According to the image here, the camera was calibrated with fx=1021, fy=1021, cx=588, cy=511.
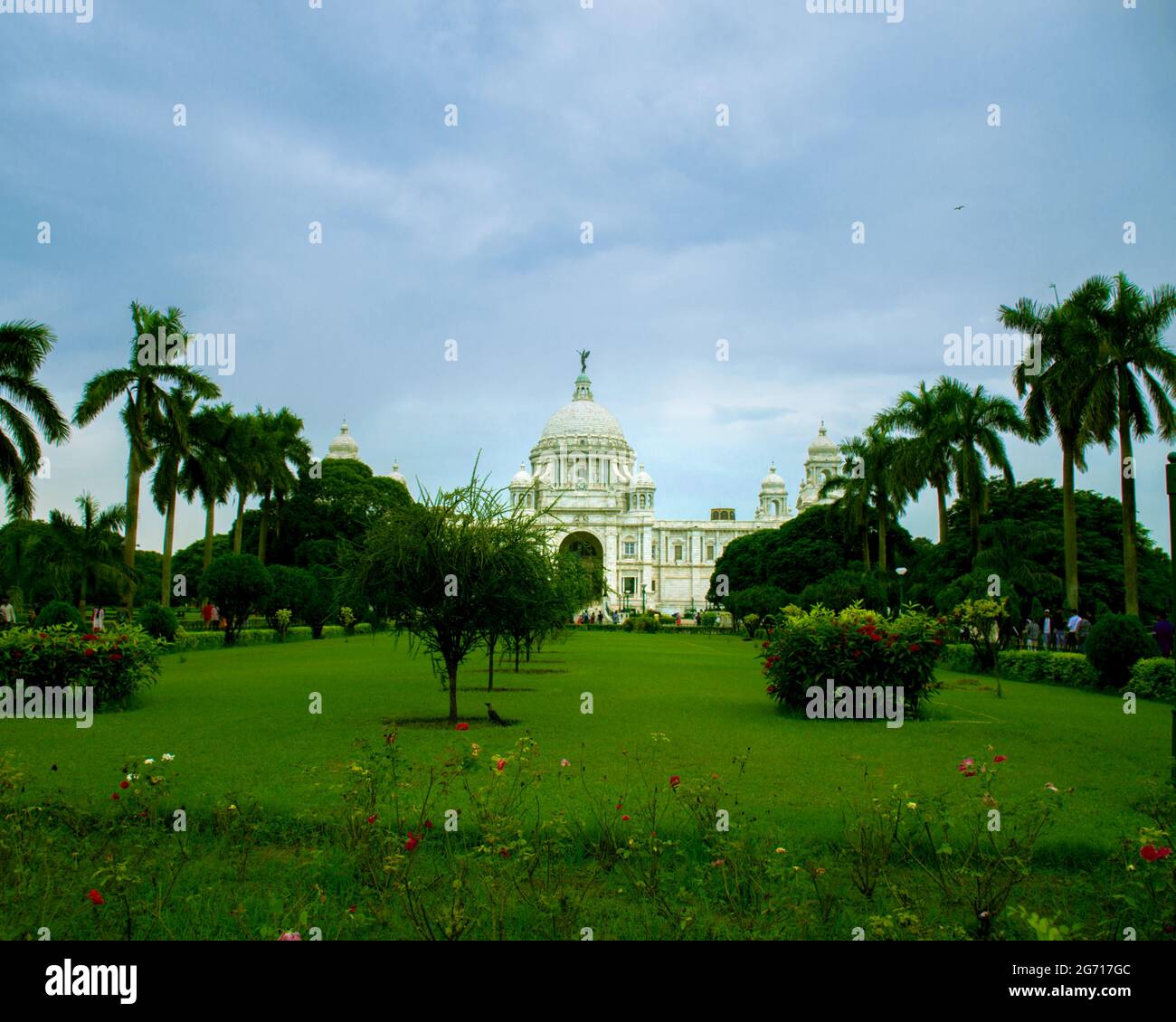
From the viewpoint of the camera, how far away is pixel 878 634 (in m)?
13.9

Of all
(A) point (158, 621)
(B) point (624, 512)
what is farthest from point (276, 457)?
(B) point (624, 512)

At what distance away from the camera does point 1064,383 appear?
24.4m

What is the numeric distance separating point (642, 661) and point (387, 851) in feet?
62.8

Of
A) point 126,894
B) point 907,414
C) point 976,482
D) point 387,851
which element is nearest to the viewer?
point 126,894

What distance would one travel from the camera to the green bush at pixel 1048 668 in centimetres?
2014

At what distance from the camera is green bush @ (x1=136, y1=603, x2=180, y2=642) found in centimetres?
2573

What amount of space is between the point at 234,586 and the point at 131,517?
4.26 metres

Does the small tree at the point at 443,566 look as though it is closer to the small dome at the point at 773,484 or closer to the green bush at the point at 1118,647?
the green bush at the point at 1118,647

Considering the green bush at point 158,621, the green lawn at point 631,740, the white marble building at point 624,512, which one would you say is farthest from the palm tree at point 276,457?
the white marble building at point 624,512

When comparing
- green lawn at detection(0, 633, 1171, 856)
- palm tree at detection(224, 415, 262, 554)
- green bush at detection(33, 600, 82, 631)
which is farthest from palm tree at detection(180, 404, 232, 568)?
green lawn at detection(0, 633, 1171, 856)

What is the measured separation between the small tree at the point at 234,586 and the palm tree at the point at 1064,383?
22.4 metres

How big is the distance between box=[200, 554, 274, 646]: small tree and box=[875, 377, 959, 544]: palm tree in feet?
71.3

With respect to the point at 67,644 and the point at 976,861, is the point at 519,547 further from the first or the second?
the point at 976,861

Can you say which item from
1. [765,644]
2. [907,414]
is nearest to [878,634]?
[765,644]
